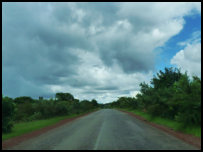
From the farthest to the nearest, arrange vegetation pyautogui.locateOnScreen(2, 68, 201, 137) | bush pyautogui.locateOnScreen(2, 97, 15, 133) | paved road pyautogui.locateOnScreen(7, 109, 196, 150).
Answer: bush pyautogui.locateOnScreen(2, 97, 15, 133) < vegetation pyautogui.locateOnScreen(2, 68, 201, 137) < paved road pyautogui.locateOnScreen(7, 109, 196, 150)

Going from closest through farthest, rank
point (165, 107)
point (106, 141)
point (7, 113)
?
1. point (106, 141)
2. point (7, 113)
3. point (165, 107)

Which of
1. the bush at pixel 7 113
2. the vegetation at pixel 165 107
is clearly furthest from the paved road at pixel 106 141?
the bush at pixel 7 113

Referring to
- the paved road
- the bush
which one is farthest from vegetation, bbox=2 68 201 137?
the paved road

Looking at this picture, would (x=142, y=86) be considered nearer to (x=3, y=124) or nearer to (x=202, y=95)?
(x=202, y=95)

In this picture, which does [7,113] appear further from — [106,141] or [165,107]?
[165,107]

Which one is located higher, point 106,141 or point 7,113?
point 7,113

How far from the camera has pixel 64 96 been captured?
108750 millimetres

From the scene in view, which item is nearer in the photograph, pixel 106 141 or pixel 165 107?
pixel 106 141

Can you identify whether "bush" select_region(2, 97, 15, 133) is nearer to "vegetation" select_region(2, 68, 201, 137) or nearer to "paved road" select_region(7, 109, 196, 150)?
"vegetation" select_region(2, 68, 201, 137)

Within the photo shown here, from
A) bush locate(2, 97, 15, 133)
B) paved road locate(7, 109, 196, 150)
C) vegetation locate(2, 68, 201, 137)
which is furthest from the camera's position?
bush locate(2, 97, 15, 133)

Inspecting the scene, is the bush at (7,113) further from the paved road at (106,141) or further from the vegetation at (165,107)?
the paved road at (106,141)

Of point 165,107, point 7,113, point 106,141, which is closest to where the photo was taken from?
point 106,141

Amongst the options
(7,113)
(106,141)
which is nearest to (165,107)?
(106,141)

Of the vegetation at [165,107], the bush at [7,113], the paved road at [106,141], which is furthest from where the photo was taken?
the bush at [7,113]
